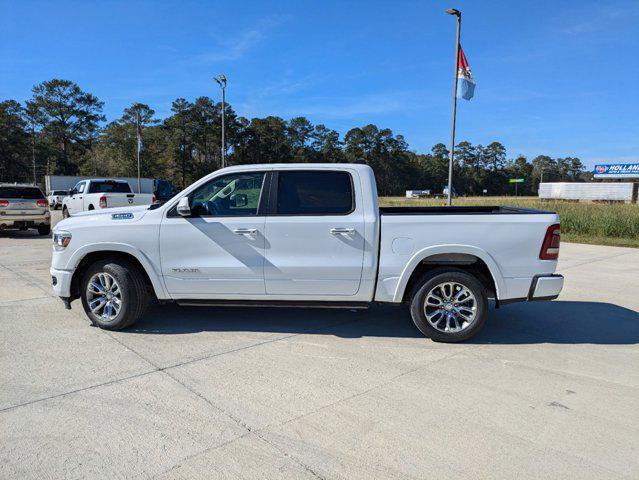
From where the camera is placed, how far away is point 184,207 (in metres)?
4.91

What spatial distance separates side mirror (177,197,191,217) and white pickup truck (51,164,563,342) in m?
0.01

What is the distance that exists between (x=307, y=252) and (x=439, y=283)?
57.9 inches

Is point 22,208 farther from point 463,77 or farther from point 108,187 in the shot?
point 463,77

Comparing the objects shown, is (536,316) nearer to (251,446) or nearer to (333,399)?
(333,399)

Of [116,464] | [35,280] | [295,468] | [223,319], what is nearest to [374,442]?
[295,468]

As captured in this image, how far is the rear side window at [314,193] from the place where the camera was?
497 cm

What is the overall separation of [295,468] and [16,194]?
49.8ft

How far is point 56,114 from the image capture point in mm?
91250

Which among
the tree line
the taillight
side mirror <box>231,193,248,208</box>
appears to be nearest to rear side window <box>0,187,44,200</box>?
side mirror <box>231,193,248,208</box>

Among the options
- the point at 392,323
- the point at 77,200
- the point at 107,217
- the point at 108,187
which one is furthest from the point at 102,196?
the point at 392,323

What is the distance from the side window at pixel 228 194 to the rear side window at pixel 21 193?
40.1 feet

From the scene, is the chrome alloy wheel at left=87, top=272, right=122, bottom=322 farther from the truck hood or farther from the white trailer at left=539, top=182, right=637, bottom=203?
the white trailer at left=539, top=182, right=637, bottom=203

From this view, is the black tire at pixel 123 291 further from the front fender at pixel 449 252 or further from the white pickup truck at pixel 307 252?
the front fender at pixel 449 252

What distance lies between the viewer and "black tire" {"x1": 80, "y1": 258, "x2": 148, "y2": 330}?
5113 mm
